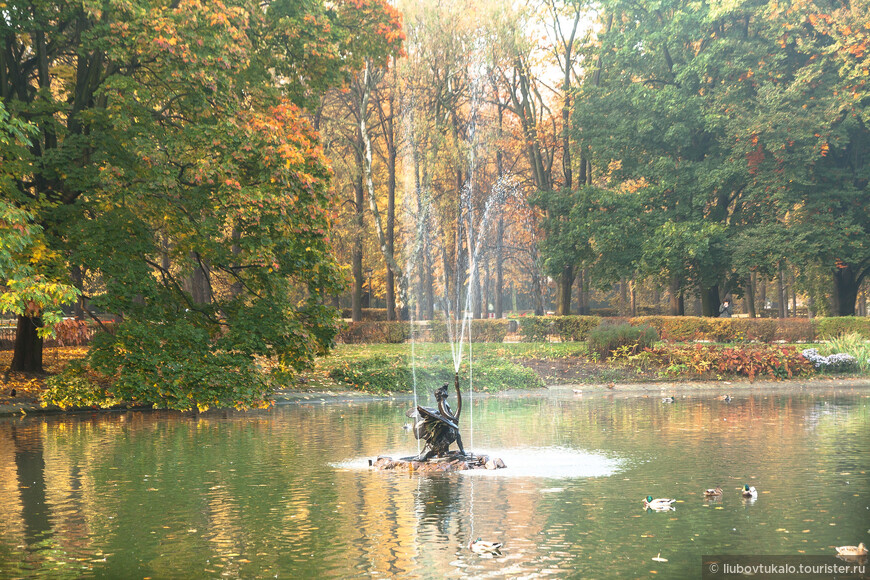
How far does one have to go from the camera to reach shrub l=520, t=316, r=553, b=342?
39.3 meters

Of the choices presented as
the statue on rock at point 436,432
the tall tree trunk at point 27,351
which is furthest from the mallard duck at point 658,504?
the tall tree trunk at point 27,351

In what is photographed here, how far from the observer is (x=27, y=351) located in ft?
81.8

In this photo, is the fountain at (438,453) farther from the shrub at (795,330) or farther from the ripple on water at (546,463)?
the shrub at (795,330)

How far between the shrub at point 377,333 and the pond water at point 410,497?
63.5 feet

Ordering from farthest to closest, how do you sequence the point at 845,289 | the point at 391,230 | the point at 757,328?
the point at 391,230, the point at 845,289, the point at 757,328

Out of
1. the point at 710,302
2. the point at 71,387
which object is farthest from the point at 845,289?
the point at 71,387

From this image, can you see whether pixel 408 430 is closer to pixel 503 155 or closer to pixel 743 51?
pixel 743 51

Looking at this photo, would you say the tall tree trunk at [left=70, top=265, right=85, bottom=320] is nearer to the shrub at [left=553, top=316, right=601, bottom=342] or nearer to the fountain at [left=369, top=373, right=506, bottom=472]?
the fountain at [left=369, top=373, right=506, bottom=472]

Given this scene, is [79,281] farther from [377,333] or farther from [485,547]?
[485,547]

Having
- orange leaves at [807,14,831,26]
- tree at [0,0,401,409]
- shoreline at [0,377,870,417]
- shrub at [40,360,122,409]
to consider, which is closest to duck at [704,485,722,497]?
tree at [0,0,401,409]

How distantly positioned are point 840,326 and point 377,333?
19.5 metres

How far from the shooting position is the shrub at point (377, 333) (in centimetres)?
4000

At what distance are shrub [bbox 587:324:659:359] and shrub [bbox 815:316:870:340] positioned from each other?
26.7 feet

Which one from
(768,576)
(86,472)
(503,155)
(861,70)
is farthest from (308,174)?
(503,155)
